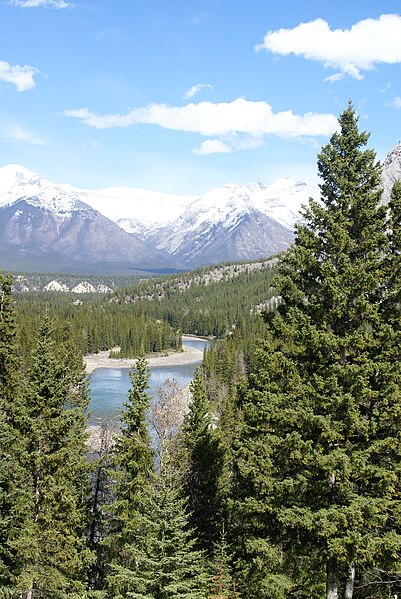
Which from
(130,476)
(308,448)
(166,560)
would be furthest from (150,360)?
(308,448)

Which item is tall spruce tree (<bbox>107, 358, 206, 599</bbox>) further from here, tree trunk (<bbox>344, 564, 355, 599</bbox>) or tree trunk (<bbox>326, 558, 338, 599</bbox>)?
tree trunk (<bbox>344, 564, 355, 599</bbox>)

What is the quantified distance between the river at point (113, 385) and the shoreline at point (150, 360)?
433 cm

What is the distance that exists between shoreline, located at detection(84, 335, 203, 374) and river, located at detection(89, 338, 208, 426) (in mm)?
4335

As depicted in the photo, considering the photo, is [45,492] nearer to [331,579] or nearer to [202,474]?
[331,579]

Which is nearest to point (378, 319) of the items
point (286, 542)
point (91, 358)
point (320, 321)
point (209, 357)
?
point (320, 321)

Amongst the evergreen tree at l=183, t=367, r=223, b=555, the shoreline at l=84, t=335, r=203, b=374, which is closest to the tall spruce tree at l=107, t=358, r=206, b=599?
the evergreen tree at l=183, t=367, r=223, b=555

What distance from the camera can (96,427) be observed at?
62875 millimetres

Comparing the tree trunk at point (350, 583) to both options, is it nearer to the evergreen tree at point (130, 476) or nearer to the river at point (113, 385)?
the evergreen tree at point (130, 476)

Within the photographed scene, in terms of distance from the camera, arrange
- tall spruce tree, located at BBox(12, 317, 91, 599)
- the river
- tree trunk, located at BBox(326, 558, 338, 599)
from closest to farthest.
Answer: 1. tree trunk, located at BBox(326, 558, 338, 599)
2. tall spruce tree, located at BBox(12, 317, 91, 599)
3. the river

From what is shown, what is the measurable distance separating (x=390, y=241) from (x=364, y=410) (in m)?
4.61

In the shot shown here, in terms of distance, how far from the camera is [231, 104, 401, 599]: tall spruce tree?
12.5 m

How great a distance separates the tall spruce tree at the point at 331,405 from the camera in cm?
1252

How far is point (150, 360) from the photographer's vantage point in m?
140

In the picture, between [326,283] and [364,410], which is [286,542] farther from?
[326,283]
